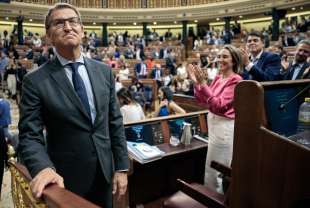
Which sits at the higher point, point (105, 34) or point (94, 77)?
point (105, 34)

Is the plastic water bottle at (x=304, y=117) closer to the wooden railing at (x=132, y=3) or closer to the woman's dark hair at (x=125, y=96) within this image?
the woman's dark hair at (x=125, y=96)

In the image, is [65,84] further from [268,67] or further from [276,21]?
[276,21]

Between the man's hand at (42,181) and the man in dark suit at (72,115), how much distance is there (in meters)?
0.19

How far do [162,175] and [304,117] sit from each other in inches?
81.0

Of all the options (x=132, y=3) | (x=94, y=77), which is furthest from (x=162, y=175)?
(x=132, y=3)

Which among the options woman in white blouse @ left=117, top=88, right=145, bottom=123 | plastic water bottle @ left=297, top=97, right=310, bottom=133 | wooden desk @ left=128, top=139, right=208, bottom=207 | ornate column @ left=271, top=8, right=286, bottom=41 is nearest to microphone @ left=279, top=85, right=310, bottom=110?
plastic water bottle @ left=297, top=97, right=310, bottom=133

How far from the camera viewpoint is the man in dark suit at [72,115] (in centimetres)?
141

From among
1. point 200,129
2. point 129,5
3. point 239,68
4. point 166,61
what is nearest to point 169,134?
point 200,129

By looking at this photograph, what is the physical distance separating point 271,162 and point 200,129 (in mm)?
2177

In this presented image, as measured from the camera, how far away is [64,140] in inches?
56.8

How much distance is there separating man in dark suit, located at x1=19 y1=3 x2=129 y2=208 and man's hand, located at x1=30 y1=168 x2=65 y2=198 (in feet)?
0.63

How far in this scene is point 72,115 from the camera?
142cm

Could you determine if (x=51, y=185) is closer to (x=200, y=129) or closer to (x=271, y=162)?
(x=271, y=162)

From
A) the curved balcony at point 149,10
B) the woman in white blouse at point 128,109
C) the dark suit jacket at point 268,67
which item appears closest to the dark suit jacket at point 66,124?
the dark suit jacket at point 268,67
